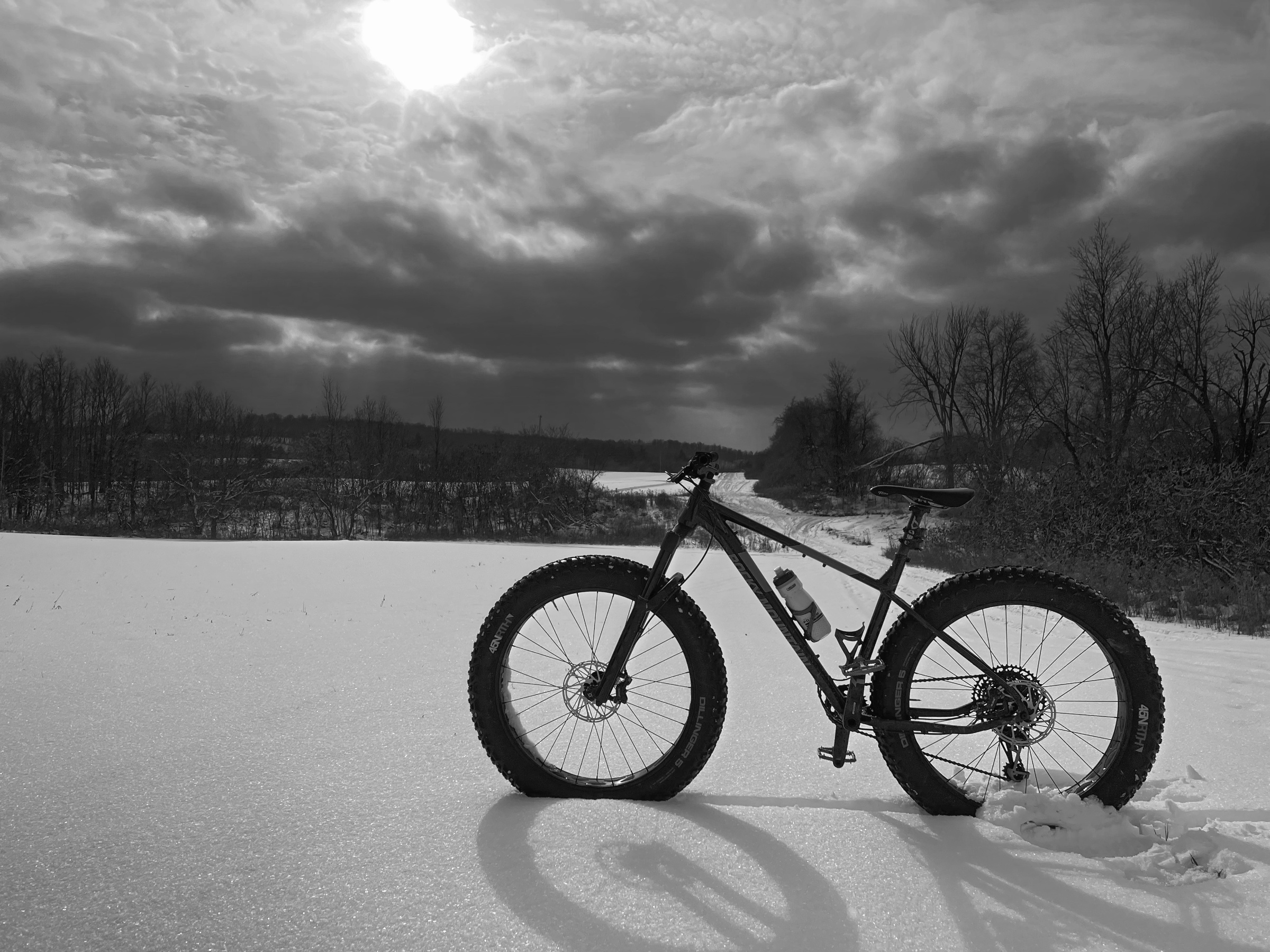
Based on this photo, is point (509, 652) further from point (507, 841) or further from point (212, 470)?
point (212, 470)

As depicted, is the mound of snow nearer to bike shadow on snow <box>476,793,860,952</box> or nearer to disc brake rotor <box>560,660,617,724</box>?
bike shadow on snow <box>476,793,860,952</box>

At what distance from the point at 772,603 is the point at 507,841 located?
1127 mm

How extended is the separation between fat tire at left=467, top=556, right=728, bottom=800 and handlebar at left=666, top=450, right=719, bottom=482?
14.8 inches

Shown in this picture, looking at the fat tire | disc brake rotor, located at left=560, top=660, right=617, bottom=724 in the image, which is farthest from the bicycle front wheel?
disc brake rotor, located at left=560, top=660, right=617, bottom=724

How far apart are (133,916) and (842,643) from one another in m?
2.01

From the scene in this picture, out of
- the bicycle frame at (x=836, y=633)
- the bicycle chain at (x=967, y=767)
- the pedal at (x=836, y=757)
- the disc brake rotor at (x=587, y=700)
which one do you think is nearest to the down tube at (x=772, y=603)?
the bicycle frame at (x=836, y=633)

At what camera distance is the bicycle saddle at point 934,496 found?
2.48m

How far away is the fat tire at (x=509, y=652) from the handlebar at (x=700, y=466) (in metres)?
0.38

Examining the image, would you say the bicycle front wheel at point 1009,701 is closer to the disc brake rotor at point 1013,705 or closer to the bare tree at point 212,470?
the disc brake rotor at point 1013,705

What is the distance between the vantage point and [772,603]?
8.11ft

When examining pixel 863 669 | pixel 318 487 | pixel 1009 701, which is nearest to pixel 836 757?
pixel 863 669

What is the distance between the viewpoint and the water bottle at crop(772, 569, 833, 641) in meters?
2.37

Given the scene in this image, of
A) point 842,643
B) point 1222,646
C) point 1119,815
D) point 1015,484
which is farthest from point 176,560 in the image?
point 1015,484

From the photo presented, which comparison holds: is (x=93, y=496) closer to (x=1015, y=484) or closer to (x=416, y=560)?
(x=416, y=560)
